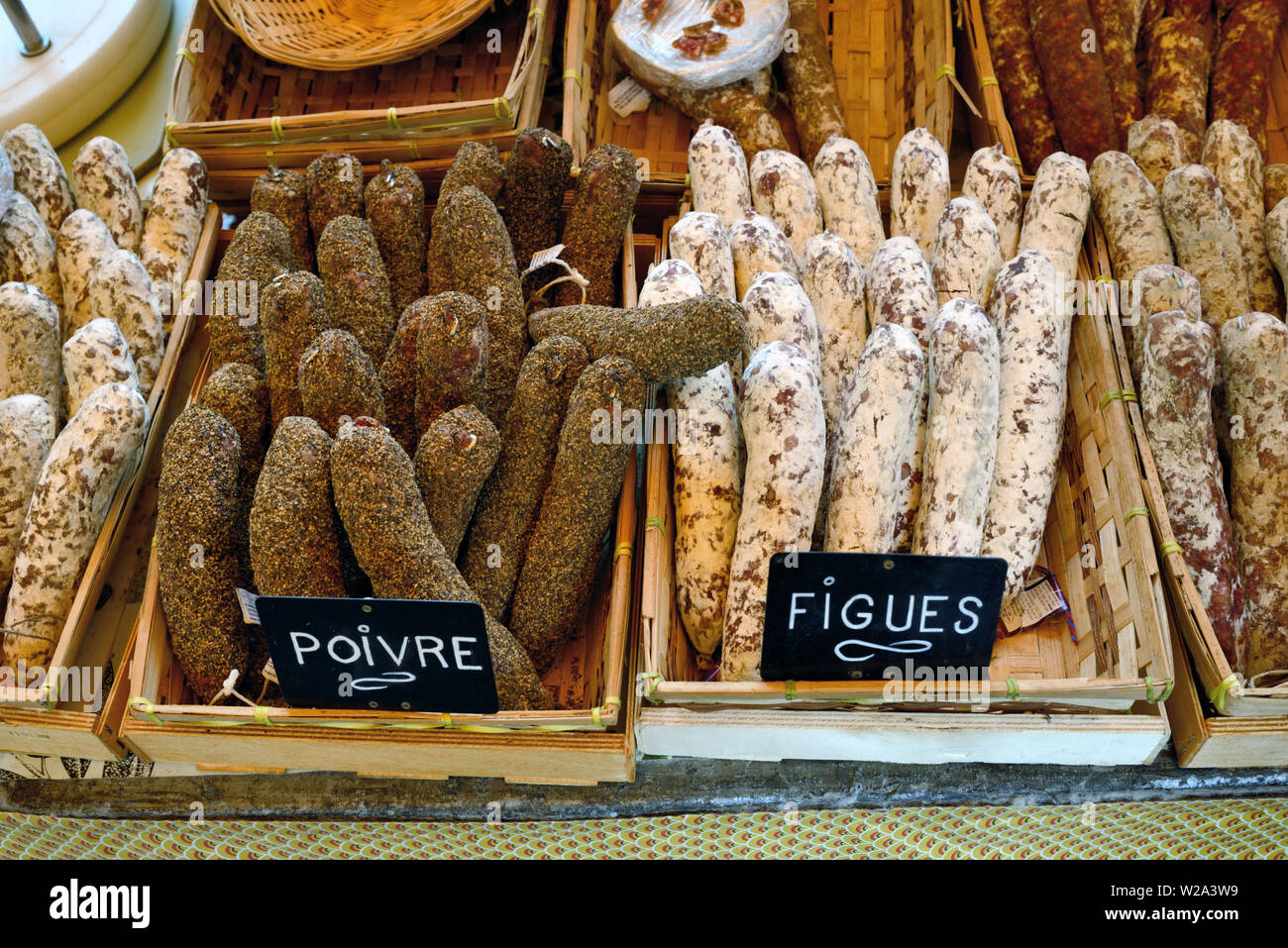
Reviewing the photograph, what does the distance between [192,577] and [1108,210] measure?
79.3 inches

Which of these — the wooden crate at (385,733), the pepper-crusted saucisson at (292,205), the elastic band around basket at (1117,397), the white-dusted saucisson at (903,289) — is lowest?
the wooden crate at (385,733)

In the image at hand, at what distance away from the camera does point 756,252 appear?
6.92 feet

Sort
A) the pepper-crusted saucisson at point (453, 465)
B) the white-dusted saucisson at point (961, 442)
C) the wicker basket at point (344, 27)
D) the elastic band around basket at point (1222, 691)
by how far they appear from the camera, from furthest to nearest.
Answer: the wicker basket at point (344, 27) < the white-dusted saucisson at point (961, 442) < the pepper-crusted saucisson at point (453, 465) < the elastic band around basket at point (1222, 691)

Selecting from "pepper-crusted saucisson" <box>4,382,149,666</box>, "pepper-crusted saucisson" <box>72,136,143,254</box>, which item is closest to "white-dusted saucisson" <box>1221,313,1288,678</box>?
"pepper-crusted saucisson" <box>4,382,149,666</box>

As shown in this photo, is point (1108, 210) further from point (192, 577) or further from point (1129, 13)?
point (192, 577)

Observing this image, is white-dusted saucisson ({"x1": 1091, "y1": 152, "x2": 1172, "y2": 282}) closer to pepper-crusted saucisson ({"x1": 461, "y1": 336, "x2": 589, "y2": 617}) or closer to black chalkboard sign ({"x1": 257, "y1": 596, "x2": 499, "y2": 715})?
pepper-crusted saucisson ({"x1": 461, "y1": 336, "x2": 589, "y2": 617})

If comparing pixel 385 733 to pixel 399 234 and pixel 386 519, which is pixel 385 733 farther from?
pixel 399 234

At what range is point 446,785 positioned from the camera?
69.1 inches

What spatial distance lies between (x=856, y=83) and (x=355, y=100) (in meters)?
1.46

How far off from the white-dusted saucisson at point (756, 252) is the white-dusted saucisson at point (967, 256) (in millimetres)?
309

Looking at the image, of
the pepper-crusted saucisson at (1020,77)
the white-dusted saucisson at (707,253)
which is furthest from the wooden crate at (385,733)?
the pepper-crusted saucisson at (1020,77)

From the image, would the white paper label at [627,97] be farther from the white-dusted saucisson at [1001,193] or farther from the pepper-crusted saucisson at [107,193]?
the pepper-crusted saucisson at [107,193]

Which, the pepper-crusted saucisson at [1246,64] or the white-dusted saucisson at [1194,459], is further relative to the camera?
the pepper-crusted saucisson at [1246,64]

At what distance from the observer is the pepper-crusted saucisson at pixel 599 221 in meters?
2.20
